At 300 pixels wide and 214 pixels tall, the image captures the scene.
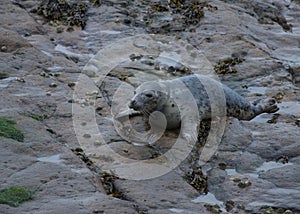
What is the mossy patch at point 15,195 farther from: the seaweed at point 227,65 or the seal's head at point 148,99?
the seaweed at point 227,65

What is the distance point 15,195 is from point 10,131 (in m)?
1.14

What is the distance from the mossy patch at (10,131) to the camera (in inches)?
221

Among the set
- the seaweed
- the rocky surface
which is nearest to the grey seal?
the rocky surface

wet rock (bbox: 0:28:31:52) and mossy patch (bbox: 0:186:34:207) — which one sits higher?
mossy patch (bbox: 0:186:34:207)

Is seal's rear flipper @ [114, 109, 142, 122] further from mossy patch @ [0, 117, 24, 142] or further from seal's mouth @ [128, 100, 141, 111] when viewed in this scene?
mossy patch @ [0, 117, 24, 142]

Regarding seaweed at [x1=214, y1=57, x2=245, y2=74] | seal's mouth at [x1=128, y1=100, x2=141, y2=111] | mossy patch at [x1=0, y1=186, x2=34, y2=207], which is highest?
seal's mouth at [x1=128, y1=100, x2=141, y2=111]

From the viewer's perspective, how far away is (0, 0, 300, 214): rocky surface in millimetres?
5141

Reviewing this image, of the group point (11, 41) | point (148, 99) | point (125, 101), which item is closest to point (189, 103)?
point (148, 99)

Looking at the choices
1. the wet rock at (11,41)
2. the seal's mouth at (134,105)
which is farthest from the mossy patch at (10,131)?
the wet rock at (11,41)

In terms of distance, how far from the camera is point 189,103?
6.67 m

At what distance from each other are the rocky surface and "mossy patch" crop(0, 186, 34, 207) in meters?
0.07

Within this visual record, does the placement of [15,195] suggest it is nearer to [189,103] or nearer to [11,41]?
[189,103]

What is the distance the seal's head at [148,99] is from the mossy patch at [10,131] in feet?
3.95

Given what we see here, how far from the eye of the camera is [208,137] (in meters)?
6.42
